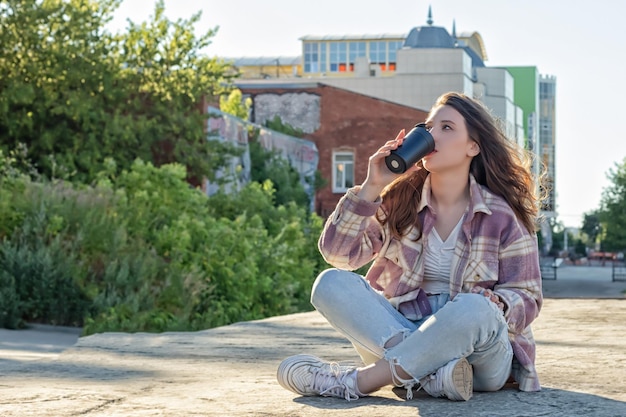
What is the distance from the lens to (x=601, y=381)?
5.63m

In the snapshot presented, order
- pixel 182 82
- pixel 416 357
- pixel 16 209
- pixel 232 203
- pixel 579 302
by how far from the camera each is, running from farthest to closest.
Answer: pixel 182 82
pixel 232 203
pixel 16 209
pixel 579 302
pixel 416 357

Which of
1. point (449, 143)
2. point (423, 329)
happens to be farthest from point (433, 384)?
point (449, 143)

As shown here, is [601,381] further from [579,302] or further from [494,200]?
[579,302]

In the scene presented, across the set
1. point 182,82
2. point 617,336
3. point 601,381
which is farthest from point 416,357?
point 182,82

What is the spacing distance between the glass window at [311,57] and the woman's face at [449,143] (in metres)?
119

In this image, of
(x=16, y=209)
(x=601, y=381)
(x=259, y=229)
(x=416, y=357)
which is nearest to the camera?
(x=416, y=357)

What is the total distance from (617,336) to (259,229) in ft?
38.4

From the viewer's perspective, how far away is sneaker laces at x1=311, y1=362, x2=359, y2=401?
4922mm

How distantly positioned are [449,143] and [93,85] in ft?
65.6

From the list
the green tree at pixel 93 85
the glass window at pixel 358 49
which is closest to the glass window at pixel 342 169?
the green tree at pixel 93 85

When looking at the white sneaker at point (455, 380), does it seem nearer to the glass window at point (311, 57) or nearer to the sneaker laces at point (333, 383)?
the sneaker laces at point (333, 383)

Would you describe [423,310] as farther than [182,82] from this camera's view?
No

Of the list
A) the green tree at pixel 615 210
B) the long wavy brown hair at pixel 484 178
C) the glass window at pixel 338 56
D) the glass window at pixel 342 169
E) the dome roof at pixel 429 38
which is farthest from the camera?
the glass window at pixel 338 56

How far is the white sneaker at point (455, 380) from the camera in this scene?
469 centimetres
